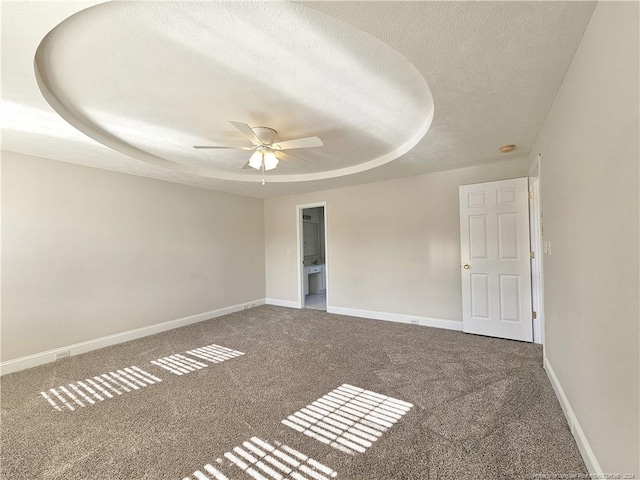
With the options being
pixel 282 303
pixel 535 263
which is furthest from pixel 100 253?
pixel 535 263

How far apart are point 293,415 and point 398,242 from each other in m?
3.12

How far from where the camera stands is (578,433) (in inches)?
67.4

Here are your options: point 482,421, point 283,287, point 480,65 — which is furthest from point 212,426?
point 283,287

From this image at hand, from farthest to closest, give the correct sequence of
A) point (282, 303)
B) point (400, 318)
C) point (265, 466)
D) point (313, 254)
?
point (313, 254)
point (282, 303)
point (400, 318)
point (265, 466)

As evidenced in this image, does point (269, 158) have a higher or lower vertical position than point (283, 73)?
lower

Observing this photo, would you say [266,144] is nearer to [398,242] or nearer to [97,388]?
[398,242]

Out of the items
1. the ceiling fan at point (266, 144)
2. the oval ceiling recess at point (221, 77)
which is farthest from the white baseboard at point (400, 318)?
the ceiling fan at point (266, 144)

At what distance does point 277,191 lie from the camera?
540cm

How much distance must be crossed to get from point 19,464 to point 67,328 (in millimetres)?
2156

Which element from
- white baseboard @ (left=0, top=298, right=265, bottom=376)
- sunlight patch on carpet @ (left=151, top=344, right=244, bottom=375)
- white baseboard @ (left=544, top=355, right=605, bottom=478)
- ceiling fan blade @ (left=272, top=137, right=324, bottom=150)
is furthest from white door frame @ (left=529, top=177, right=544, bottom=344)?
white baseboard @ (left=0, top=298, right=265, bottom=376)

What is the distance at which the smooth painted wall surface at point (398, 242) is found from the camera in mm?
4113

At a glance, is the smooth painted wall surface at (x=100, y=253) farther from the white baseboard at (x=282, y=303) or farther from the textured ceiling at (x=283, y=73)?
the white baseboard at (x=282, y=303)

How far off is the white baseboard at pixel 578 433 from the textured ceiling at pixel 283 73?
221 centimetres

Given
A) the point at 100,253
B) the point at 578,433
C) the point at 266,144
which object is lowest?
the point at 578,433
